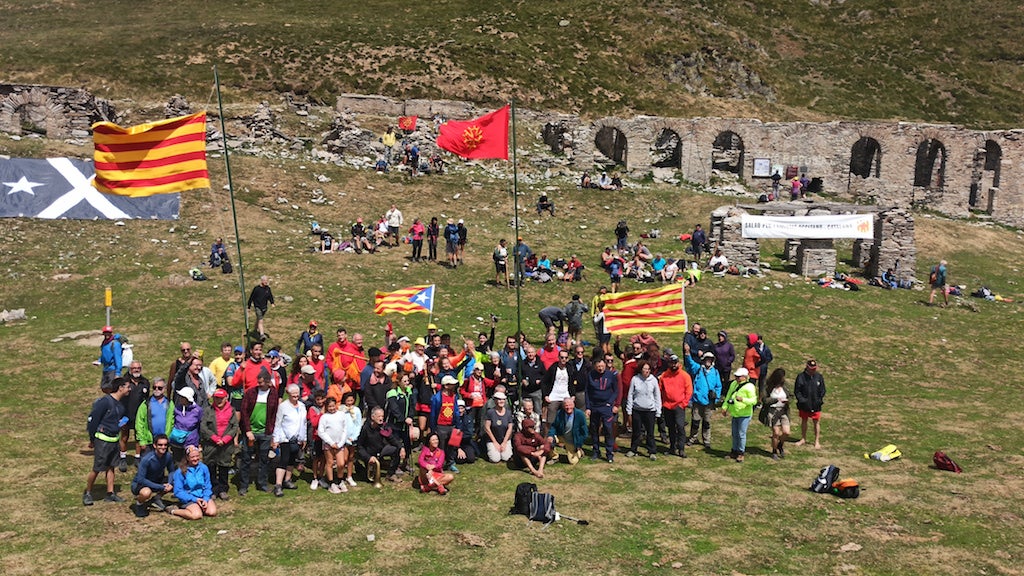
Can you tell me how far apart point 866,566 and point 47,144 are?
117ft

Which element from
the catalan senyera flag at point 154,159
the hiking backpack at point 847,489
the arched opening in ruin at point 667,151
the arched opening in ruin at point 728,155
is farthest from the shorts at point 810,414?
the arched opening in ruin at point 728,155

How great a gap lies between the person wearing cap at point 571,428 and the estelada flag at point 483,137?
5.97 metres

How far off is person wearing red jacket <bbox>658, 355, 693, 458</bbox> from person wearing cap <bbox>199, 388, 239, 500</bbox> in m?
7.14

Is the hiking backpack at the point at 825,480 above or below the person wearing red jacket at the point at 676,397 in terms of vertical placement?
below

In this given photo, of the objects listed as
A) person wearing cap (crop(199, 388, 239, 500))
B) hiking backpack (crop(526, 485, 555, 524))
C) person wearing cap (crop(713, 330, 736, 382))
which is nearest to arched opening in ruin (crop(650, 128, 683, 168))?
person wearing cap (crop(713, 330, 736, 382))

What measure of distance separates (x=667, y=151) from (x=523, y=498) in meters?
43.2

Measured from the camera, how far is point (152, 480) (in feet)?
40.1

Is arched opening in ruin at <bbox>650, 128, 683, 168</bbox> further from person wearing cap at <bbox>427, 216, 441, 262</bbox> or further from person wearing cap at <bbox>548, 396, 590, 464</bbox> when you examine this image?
person wearing cap at <bbox>548, 396, 590, 464</bbox>

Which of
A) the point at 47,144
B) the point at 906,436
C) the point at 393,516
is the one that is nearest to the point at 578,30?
the point at 47,144

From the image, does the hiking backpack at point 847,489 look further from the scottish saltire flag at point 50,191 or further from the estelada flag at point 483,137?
the scottish saltire flag at point 50,191

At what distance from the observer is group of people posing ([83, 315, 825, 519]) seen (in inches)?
503

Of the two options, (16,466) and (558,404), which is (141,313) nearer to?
(16,466)

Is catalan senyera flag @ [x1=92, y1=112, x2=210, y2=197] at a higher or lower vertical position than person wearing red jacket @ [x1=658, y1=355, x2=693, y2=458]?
higher

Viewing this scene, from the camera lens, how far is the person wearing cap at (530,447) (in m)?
14.4
